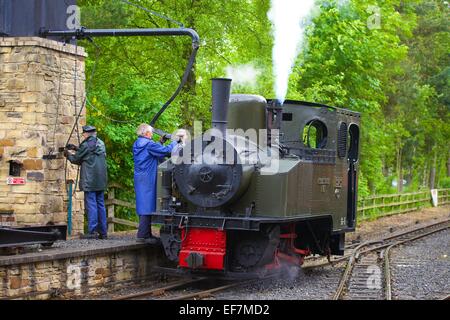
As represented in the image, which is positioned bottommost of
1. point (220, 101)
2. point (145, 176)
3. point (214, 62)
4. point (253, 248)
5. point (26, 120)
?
point (253, 248)

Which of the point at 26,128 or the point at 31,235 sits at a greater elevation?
the point at 26,128

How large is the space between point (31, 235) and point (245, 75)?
8.75 m

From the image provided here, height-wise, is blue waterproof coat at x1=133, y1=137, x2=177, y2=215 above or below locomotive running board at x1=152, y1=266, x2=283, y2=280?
above

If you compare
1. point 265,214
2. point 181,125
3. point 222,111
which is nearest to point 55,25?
point 222,111

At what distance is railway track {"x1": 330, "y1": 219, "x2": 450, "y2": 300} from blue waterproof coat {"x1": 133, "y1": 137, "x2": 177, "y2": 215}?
302cm

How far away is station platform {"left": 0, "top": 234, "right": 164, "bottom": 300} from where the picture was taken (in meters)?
8.91

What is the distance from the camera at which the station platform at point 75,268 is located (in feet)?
29.2

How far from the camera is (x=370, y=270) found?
12625 millimetres

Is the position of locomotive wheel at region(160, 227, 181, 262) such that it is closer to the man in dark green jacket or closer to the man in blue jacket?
the man in blue jacket

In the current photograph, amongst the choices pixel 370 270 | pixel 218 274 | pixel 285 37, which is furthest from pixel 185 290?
pixel 285 37

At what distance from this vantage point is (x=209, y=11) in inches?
689

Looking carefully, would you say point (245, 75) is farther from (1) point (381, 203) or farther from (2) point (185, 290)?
(1) point (381, 203)

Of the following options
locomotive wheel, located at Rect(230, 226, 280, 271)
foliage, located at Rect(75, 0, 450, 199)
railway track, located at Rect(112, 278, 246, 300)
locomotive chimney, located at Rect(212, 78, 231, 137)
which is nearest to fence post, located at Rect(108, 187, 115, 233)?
foliage, located at Rect(75, 0, 450, 199)

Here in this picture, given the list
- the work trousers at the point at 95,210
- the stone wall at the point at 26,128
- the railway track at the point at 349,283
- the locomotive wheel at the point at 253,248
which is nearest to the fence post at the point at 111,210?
the work trousers at the point at 95,210
